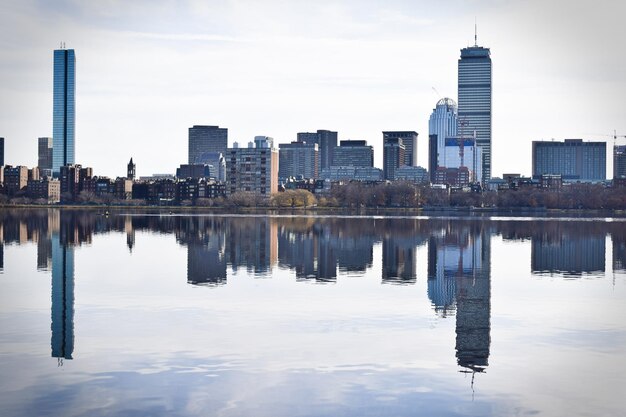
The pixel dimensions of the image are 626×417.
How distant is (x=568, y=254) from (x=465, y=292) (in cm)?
2322

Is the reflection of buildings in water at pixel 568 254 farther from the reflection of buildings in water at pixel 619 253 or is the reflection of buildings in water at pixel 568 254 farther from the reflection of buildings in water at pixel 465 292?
the reflection of buildings in water at pixel 465 292

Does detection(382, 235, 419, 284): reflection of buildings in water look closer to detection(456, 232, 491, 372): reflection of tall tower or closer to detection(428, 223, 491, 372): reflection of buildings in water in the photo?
detection(428, 223, 491, 372): reflection of buildings in water

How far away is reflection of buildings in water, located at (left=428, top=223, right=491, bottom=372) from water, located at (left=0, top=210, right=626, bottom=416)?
0.35ft

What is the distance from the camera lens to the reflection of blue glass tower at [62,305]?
21047 mm

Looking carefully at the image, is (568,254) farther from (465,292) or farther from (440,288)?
(465,292)

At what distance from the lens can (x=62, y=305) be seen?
92.2 ft

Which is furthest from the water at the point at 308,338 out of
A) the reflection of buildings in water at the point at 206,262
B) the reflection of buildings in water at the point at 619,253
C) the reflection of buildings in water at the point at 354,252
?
the reflection of buildings in water at the point at 619,253

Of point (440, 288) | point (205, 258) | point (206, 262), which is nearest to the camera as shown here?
point (440, 288)

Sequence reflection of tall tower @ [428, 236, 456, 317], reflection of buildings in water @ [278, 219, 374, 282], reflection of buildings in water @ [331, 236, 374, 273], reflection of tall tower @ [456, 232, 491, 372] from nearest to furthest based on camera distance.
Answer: reflection of tall tower @ [456, 232, 491, 372] < reflection of tall tower @ [428, 236, 456, 317] < reflection of buildings in water @ [278, 219, 374, 282] < reflection of buildings in water @ [331, 236, 374, 273]

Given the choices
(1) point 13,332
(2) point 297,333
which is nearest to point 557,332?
(2) point 297,333

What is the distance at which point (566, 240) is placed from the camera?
6919 cm

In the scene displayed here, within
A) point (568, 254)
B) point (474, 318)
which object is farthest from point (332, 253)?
point (474, 318)

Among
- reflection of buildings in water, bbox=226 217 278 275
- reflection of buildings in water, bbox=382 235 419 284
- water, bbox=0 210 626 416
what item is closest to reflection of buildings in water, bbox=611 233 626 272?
water, bbox=0 210 626 416

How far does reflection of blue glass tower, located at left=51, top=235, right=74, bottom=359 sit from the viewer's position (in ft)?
69.1
